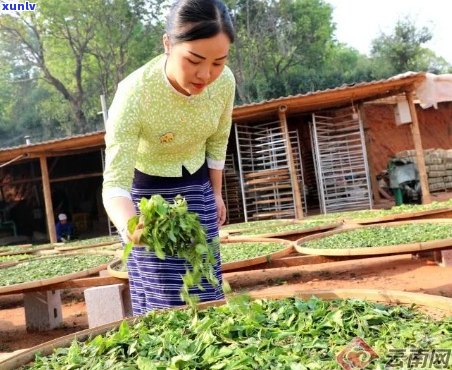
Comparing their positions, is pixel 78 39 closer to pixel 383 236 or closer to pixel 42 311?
pixel 42 311

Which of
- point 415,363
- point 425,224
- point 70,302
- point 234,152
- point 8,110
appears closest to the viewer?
point 415,363

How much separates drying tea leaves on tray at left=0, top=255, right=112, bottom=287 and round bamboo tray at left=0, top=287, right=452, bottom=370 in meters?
2.39

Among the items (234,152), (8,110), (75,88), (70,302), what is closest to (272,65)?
(75,88)

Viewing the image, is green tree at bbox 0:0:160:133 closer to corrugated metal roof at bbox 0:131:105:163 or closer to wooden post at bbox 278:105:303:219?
corrugated metal roof at bbox 0:131:105:163

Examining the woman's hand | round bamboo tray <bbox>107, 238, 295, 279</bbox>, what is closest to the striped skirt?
the woman's hand

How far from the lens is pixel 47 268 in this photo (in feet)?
15.9

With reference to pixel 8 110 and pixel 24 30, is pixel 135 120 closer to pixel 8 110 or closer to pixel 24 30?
pixel 24 30

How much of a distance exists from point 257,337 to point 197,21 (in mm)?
1155

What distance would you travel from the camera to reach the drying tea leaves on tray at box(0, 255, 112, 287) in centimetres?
434

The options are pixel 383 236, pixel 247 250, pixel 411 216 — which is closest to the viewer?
pixel 383 236

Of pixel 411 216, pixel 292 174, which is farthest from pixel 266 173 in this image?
pixel 411 216

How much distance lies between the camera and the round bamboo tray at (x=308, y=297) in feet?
5.82

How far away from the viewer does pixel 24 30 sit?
2425 centimetres

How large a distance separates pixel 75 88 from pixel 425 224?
25.7 metres
